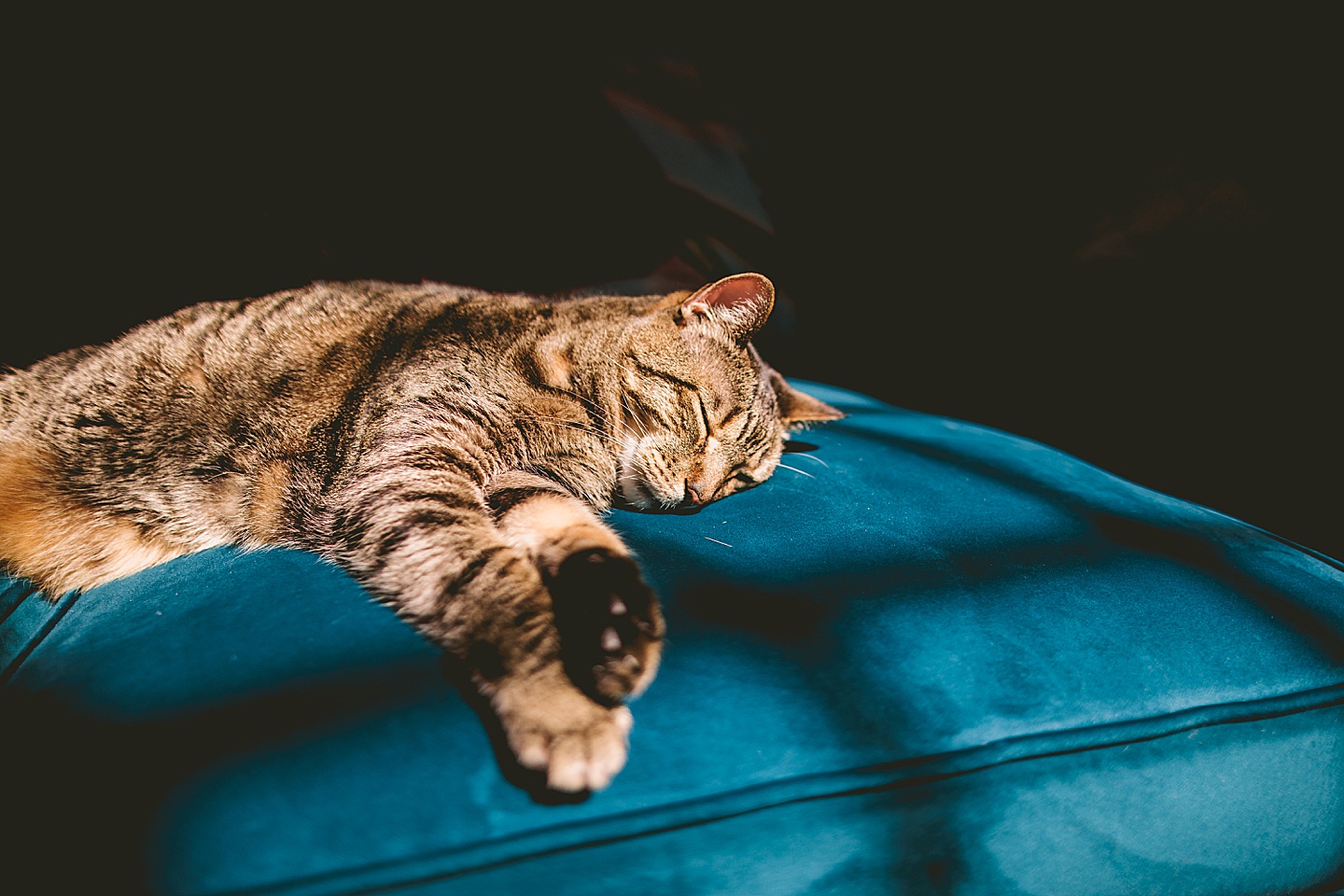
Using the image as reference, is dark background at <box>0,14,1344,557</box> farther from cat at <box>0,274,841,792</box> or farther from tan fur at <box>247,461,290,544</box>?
tan fur at <box>247,461,290,544</box>

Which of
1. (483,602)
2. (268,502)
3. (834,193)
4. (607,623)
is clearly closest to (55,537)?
(268,502)

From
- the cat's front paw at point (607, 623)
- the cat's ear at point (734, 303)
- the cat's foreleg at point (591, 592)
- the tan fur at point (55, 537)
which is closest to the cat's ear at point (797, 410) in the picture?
the cat's ear at point (734, 303)

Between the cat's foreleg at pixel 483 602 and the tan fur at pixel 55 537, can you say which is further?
the tan fur at pixel 55 537

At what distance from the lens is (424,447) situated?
0.79 meters

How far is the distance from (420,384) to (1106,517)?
865 mm

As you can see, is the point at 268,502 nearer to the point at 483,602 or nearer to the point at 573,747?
the point at 483,602

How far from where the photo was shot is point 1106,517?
2.69ft

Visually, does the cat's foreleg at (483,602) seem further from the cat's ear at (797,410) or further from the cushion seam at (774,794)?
the cat's ear at (797,410)

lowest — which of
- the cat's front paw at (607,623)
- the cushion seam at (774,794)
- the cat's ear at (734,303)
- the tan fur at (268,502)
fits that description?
the cushion seam at (774,794)

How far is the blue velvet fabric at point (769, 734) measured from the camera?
1.45ft

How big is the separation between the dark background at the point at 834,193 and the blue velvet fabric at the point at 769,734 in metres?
0.62

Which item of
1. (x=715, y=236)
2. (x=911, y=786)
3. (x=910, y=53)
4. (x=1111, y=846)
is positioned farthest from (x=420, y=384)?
(x=910, y=53)

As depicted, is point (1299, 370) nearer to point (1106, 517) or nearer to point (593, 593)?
point (1106, 517)

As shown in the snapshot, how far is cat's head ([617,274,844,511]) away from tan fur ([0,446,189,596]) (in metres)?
0.60
